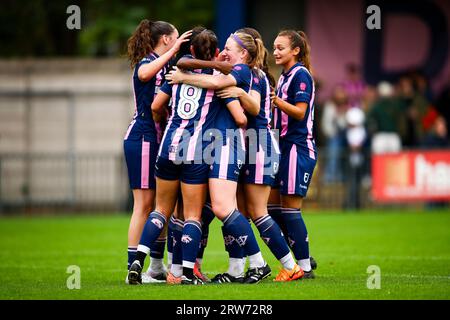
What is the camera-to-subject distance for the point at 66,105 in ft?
78.9

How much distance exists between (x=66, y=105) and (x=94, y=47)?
6.05 metres

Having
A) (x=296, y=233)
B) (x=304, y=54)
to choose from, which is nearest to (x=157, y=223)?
(x=296, y=233)

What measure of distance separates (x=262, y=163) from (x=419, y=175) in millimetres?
11962

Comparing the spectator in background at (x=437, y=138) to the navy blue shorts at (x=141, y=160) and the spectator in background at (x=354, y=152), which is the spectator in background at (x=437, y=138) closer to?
the spectator in background at (x=354, y=152)

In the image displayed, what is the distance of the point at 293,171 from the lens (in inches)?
409

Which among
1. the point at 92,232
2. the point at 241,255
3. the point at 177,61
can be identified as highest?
the point at 177,61

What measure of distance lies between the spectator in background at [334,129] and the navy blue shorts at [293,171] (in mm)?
11836

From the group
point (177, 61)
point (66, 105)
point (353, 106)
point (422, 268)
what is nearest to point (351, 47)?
point (353, 106)

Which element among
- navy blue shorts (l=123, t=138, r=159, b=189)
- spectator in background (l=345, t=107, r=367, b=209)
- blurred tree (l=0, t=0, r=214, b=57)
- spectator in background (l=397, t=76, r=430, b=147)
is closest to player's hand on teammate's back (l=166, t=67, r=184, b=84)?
navy blue shorts (l=123, t=138, r=159, b=189)

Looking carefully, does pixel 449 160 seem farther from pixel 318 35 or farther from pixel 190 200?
pixel 190 200

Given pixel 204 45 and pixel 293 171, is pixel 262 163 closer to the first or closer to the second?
pixel 293 171

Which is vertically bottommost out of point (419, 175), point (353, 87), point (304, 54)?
point (419, 175)

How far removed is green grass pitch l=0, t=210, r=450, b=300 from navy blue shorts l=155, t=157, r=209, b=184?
1006 mm

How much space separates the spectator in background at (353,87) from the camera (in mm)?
23281
